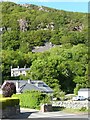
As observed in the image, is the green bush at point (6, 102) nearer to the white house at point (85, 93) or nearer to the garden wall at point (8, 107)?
the garden wall at point (8, 107)

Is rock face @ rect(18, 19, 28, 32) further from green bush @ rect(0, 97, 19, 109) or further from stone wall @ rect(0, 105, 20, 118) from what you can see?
green bush @ rect(0, 97, 19, 109)

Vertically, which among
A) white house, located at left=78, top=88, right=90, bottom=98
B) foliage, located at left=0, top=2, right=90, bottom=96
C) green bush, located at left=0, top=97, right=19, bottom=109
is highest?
foliage, located at left=0, top=2, right=90, bottom=96

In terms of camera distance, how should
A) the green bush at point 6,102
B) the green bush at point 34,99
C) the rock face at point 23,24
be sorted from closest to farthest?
the green bush at point 6,102
the green bush at point 34,99
the rock face at point 23,24

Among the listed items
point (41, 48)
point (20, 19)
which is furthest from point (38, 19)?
point (41, 48)

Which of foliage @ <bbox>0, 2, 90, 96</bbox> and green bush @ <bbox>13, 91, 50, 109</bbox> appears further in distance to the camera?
foliage @ <bbox>0, 2, 90, 96</bbox>

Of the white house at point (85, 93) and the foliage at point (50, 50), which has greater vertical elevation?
the foliage at point (50, 50)

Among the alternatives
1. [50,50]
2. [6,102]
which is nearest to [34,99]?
[6,102]

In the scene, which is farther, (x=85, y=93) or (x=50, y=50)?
(x=50, y=50)

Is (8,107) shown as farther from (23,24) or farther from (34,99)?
(23,24)

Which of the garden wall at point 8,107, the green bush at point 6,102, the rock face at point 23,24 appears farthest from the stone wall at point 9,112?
the rock face at point 23,24

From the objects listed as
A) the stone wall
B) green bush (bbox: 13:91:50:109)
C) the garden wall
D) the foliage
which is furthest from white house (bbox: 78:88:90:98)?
the garden wall

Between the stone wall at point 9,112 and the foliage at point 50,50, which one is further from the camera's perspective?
the foliage at point 50,50
